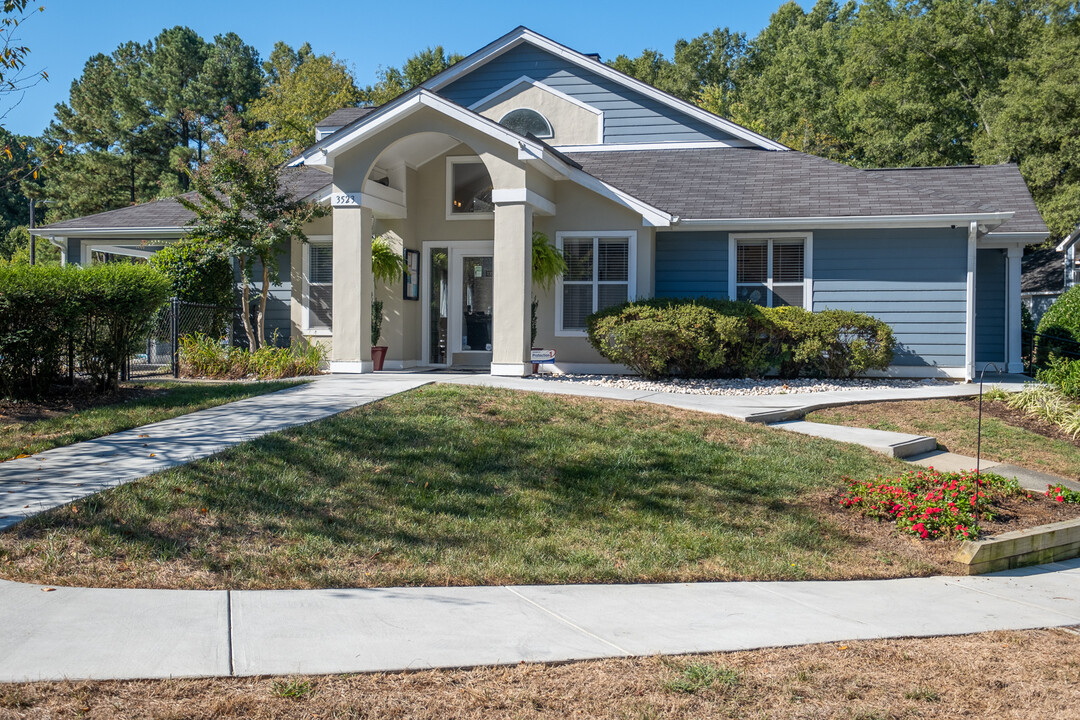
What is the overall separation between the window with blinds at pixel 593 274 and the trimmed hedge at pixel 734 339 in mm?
1034

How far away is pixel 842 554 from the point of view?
6.53 metres

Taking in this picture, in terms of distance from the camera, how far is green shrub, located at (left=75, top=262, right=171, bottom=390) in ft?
32.6

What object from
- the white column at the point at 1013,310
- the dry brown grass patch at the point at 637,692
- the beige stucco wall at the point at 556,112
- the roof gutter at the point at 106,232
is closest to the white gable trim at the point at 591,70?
the beige stucco wall at the point at 556,112

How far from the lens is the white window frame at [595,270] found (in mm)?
15578

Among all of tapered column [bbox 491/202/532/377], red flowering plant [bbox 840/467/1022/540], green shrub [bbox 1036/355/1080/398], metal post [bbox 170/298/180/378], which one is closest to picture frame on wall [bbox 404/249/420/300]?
tapered column [bbox 491/202/532/377]

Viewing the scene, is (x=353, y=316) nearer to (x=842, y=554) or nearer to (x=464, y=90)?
(x=464, y=90)

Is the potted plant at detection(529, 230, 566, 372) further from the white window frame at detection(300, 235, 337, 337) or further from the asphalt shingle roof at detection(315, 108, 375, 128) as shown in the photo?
the asphalt shingle roof at detection(315, 108, 375, 128)

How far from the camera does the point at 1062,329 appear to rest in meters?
15.7

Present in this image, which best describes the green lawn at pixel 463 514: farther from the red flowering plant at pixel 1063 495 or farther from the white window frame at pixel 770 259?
A: the white window frame at pixel 770 259

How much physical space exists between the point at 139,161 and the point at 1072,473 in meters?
41.2

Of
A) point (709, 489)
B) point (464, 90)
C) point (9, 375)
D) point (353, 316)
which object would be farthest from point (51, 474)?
point (464, 90)

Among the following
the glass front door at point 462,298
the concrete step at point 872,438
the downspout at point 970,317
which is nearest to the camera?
the concrete step at point 872,438

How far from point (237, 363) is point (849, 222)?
1029cm

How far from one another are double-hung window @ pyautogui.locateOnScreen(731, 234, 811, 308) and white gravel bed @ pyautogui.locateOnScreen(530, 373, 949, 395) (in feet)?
5.97
